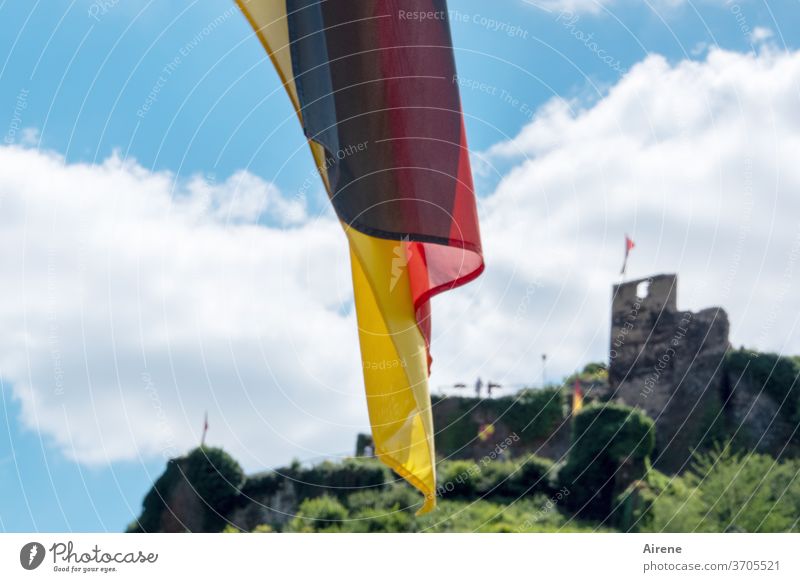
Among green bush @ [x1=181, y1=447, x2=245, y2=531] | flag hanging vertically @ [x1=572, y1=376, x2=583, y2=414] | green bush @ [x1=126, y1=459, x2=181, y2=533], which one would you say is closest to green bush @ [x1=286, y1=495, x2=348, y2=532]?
green bush @ [x1=181, y1=447, x2=245, y2=531]

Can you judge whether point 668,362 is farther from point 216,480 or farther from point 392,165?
point 392,165

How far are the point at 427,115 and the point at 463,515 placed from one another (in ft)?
85.1

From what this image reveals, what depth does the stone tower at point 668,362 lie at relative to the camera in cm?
3453

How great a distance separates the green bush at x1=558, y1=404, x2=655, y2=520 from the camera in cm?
3319

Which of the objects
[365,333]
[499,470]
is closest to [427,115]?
[365,333]

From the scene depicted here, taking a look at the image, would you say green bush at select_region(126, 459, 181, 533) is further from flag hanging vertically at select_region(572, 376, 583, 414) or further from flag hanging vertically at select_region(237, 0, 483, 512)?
flag hanging vertically at select_region(237, 0, 483, 512)

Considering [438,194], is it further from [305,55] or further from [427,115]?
[305,55]

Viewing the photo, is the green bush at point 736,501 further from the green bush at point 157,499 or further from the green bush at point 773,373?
the green bush at point 157,499

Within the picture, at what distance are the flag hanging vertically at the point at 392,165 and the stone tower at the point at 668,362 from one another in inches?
1125

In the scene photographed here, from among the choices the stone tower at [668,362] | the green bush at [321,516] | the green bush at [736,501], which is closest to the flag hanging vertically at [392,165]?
the green bush at [736,501]

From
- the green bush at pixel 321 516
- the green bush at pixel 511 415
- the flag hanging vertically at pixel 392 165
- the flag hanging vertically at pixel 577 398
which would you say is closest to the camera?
the flag hanging vertically at pixel 392 165

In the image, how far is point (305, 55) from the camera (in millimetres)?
6469

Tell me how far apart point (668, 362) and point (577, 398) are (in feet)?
10.3

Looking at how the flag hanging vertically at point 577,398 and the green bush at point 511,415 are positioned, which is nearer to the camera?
the flag hanging vertically at point 577,398
